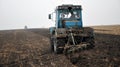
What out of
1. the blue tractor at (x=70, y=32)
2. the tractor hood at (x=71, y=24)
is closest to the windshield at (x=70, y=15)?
the blue tractor at (x=70, y=32)

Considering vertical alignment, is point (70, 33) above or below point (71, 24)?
below

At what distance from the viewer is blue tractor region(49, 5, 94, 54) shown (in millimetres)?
11258

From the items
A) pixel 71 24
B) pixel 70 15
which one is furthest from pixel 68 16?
pixel 71 24

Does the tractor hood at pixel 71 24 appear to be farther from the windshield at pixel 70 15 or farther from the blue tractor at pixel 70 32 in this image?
the windshield at pixel 70 15

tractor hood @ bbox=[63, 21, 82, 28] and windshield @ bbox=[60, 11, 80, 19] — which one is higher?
windshield @ bbox=[60, 11, 80, 19]

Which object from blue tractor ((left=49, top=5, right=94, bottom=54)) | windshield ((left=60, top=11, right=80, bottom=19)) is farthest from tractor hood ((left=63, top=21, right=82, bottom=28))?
windshield ((left=60, top=11, right=80, bottom=19))

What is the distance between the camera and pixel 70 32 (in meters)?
11.5

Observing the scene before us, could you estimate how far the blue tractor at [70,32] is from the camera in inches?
443

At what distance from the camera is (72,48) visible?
11.2m

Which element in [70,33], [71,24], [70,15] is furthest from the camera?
[70,15]

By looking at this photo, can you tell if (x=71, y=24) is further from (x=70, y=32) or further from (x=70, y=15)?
(x=70, y=32)

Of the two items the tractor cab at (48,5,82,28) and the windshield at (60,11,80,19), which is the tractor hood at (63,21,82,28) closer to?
the tractor cab at (48,5,82,28)

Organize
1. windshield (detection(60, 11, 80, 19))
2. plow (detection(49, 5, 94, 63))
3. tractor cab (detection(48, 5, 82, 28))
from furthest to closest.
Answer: windshield (detection(60, 11, 80, 19)) → tractor cab (detection(48, 5, 82, 28)) → plow (detection(49, 5, 94, 63))

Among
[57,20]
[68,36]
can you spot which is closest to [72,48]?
[68,36]
